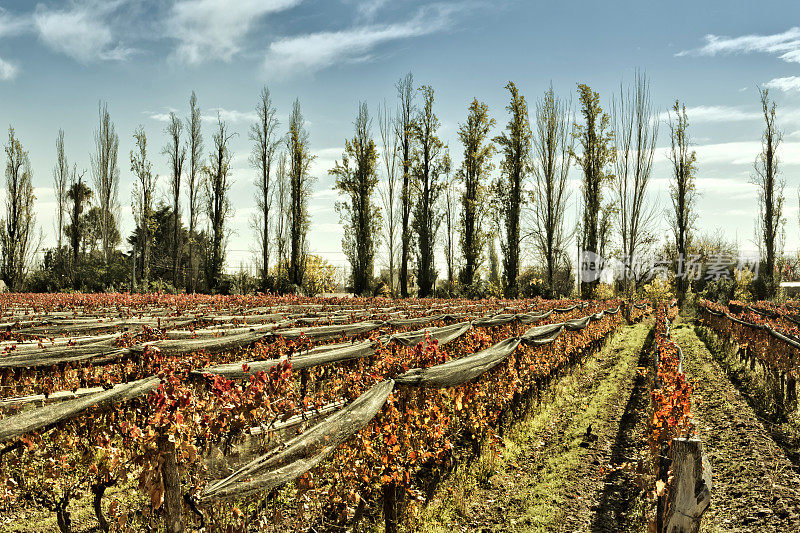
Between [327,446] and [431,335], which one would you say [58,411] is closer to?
[327,446]

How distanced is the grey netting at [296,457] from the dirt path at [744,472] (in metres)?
3.24

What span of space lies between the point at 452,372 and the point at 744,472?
355 cm

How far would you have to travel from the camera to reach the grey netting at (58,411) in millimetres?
2578

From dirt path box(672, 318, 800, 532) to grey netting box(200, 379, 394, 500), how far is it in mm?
3243

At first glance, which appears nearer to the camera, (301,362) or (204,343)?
(301,362)

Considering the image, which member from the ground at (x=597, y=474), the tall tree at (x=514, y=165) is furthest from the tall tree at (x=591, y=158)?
the ground at (x=597, y=474)

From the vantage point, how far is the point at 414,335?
703 cm

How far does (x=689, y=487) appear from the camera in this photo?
2.88 meters

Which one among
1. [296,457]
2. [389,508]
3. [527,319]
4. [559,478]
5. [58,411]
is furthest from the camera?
[527,319]

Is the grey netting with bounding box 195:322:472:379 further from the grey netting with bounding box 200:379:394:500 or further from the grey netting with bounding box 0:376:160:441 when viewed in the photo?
the grey netting with bounding box 200:379:394:500

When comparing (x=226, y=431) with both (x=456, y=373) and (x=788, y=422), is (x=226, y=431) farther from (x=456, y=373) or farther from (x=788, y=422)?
(x=788, y=422)

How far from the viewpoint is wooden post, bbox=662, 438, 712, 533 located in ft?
9.38

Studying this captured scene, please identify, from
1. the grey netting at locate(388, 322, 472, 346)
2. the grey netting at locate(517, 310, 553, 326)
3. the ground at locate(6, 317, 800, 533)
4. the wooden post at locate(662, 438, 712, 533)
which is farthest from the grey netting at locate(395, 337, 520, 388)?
the grey netting at locate(517, 310, 553, 326)

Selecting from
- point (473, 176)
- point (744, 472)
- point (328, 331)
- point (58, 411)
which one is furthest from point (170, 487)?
point (473, 176)
